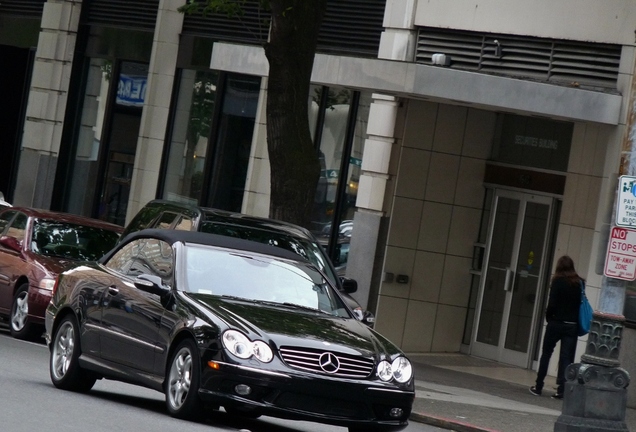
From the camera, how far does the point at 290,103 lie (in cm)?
1795

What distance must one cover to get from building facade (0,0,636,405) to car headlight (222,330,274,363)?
5.04 m

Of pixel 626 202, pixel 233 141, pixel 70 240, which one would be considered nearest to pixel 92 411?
pixel 626 202

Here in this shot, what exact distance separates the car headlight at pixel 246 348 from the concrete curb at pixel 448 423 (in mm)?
3982

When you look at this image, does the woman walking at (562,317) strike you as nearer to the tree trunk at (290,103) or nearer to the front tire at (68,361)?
the tree trunk at (290,103)

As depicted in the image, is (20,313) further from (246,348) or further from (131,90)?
(131,90)

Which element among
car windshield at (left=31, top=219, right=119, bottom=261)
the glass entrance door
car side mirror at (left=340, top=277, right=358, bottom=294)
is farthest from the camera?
the glass entrance door

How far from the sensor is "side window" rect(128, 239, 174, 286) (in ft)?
37.1

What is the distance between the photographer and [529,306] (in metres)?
20.9

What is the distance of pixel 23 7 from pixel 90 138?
4400 millimetres

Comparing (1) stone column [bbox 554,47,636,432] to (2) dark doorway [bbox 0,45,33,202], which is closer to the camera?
(1) stone column [bbox 554,47,636,432]

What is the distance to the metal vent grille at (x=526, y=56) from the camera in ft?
60.5

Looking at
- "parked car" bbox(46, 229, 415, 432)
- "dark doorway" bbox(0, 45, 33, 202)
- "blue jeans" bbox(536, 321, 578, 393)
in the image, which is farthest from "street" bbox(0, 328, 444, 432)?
"dark doorway" bbox(0, 45, 33, 202)

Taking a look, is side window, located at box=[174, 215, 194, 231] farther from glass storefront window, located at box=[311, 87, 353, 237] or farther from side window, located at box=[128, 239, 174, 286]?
glass storefront window, located at box=[311, 87, 353, 237]

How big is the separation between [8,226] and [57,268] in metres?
1.82
